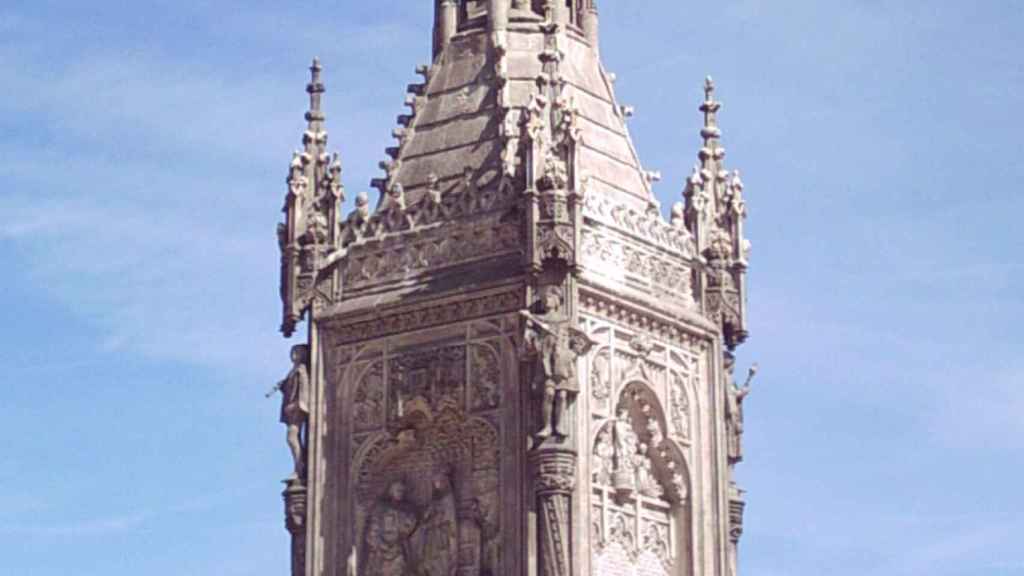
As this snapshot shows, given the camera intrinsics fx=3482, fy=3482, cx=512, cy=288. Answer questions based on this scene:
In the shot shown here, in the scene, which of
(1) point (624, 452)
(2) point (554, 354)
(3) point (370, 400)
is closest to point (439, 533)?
(3) point (370, 400)

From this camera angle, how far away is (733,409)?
5284cm

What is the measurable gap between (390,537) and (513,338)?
3.44 m

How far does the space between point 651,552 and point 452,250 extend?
5342 millimetres

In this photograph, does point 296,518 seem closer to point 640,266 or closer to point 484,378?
point 484,378

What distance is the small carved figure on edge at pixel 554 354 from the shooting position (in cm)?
4953

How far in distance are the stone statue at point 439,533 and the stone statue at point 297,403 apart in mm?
2250

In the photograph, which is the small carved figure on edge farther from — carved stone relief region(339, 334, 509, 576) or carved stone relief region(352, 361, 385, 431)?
carved stone relief region(352, 361, 385, 431)

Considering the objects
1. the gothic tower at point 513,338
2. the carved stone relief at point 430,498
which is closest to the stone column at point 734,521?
the gothic tower at point 513,338

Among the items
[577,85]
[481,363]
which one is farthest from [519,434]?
[577,85]

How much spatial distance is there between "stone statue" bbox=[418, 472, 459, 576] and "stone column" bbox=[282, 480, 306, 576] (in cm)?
191

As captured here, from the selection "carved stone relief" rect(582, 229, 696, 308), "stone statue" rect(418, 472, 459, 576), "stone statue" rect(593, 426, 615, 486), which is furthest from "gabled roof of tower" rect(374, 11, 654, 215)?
"stone statue" rect(418, 472, 459, 576)

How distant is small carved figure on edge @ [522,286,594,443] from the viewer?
49531mm

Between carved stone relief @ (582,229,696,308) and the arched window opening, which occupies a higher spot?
carved stone relief @ (582,229,696,308)

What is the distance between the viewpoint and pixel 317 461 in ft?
170
